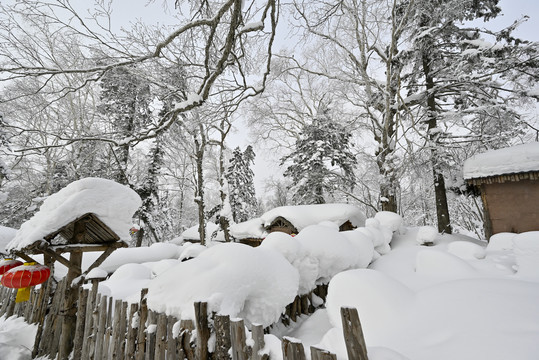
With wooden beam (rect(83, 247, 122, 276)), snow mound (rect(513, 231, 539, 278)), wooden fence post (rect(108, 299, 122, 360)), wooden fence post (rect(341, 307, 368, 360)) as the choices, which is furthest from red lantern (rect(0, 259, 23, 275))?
snow mound (rect(513, 231, 539, 278))

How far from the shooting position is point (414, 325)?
2703 millimetres

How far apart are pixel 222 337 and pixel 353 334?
4.22ft

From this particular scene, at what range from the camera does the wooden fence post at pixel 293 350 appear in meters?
1.52

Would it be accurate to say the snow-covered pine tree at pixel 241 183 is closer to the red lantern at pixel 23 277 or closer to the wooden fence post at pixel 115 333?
the red lantern at pixel 23 277

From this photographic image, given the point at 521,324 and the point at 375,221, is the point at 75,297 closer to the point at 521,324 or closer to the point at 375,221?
the point at 521,324

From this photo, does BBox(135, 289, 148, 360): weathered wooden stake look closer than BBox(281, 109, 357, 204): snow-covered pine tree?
Yes

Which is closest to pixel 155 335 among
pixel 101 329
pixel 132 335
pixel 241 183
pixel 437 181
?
pixel 132 335

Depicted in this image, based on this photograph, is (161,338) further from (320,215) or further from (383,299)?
(320,215)

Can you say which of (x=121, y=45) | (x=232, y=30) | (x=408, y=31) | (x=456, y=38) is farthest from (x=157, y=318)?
(x=456, y=38)

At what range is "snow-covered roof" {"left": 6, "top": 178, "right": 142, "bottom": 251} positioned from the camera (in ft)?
12.8

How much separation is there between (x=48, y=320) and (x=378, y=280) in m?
6.33

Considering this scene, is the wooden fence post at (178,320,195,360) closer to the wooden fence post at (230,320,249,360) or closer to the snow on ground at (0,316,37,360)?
the wooden fence post at (230,320,249,360)

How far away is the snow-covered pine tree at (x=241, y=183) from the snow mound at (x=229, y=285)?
17.9 meters

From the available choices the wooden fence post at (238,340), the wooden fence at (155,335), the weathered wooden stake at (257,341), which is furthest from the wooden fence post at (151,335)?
the weathered wooden stake at (257,341)
